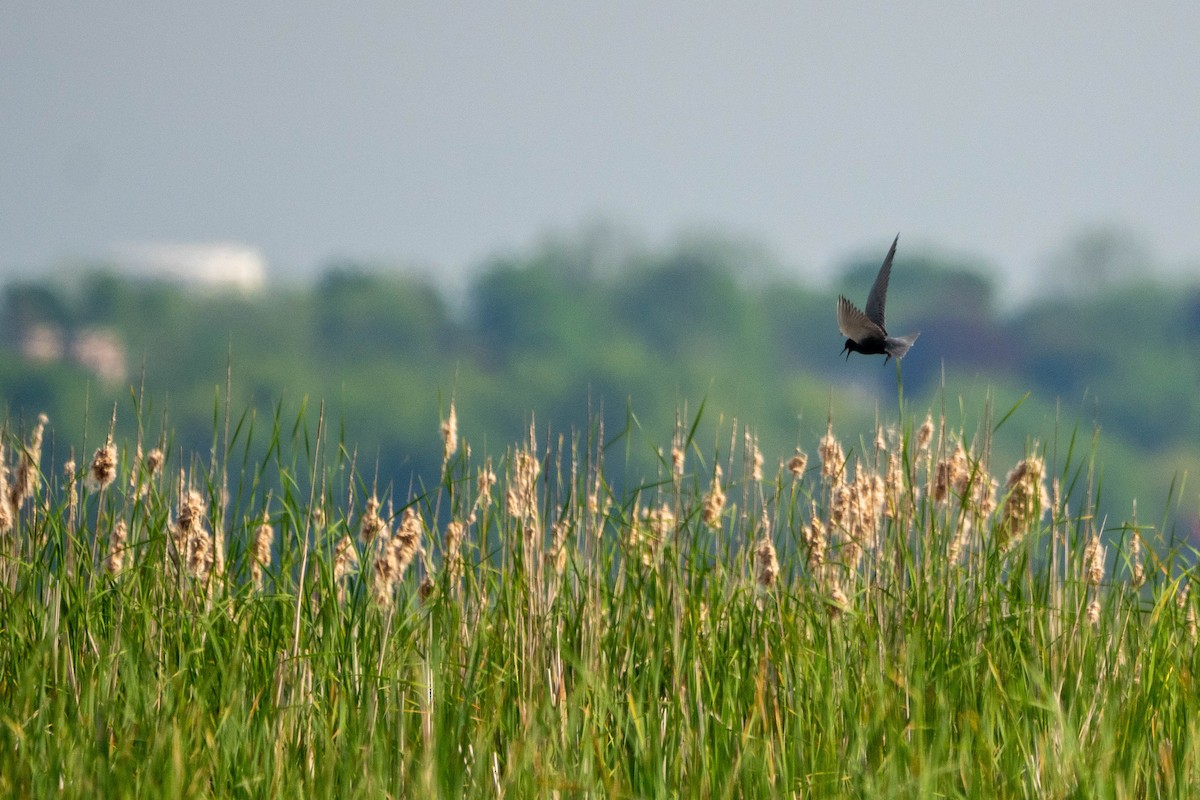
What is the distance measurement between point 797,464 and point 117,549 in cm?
178

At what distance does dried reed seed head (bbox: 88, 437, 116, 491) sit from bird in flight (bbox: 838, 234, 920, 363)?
1.79 m

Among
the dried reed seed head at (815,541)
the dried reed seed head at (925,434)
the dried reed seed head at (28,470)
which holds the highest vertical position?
the dried reed seed head at (925,434)

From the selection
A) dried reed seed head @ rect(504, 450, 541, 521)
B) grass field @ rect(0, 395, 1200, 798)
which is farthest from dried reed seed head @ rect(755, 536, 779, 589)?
dried reed seed head @ rect(504, 450, 541, 521)

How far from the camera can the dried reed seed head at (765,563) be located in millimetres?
3494

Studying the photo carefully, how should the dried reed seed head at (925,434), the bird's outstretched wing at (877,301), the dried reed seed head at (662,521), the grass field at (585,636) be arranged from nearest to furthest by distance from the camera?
1. the grass field at (585,636)
2. the bird's outstretched wing at (877,301)
3. the dried reed seed head at (925,434)
4. the dried reed seed head at (662,521)

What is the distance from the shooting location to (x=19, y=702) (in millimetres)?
2900

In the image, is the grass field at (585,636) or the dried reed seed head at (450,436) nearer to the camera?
the grass field at (585,636)

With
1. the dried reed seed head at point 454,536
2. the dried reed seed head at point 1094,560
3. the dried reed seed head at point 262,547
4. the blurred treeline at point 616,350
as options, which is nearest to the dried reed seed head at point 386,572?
the dried reed seed head at point 454,536

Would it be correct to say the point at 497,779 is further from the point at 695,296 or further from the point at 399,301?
the point at 695,296

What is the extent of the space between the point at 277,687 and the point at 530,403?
175 feet

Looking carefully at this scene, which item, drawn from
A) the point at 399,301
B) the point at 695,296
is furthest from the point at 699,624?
the point at 695,296

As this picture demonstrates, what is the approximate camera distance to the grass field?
274cm

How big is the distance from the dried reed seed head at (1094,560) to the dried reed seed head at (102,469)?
2.37 meters

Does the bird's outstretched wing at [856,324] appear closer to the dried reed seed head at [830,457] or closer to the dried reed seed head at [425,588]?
the dried reed seed head at [830,457]
